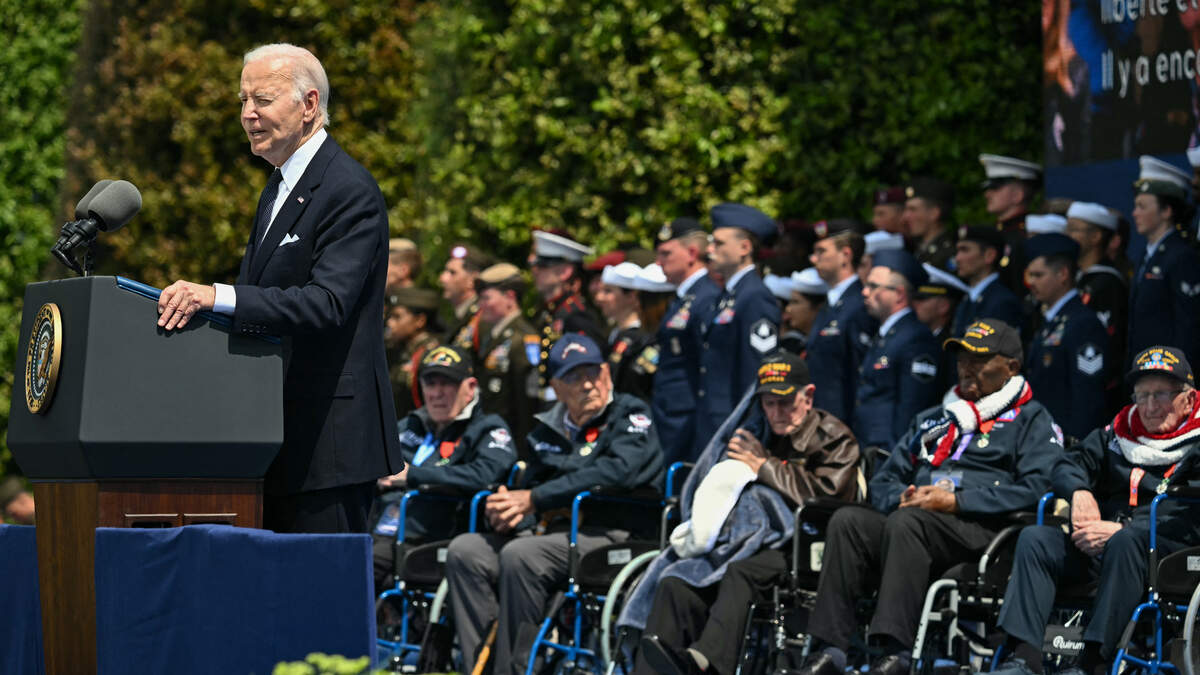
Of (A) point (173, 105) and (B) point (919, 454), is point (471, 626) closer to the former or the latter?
(B) point (919, 454)

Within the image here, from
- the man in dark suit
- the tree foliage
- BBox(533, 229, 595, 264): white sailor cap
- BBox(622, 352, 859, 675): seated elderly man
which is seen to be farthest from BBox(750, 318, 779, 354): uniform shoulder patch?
the tree foliage

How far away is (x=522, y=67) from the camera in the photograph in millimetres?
12219

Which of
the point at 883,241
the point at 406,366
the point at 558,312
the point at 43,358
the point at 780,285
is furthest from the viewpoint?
the point at 406,366

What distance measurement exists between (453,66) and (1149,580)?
28.1 ft

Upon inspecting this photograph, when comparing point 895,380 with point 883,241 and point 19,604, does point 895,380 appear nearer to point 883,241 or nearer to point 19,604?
point 883,241

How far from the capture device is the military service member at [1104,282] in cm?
778

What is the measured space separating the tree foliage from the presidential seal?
1428 cm

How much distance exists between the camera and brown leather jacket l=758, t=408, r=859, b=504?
6.91 meters

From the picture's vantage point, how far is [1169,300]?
743 centimetres

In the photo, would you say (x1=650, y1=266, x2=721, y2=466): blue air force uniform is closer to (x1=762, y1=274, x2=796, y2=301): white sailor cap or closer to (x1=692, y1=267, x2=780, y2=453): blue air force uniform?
(x1=692, y1=267, x2=780, y2=453): blue air force uniform

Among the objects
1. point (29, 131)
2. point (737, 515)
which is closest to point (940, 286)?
point (737, 515)

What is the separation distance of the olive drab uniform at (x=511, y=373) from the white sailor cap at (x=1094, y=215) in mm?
3007

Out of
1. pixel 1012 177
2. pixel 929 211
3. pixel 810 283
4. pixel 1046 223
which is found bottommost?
pixel 810 283

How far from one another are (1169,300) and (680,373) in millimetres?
2525
